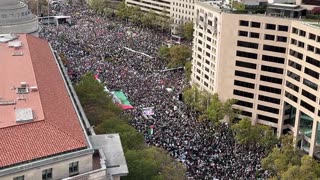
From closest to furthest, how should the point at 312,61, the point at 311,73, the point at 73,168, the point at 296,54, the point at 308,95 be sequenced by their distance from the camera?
the point at 73,168 < the point at 312,61 < the point at 311,73 < the point at 308,95 < the point at 296,54

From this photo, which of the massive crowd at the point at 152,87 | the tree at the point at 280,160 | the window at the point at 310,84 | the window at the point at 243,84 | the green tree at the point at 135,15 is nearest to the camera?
the tree at the point at 280,160

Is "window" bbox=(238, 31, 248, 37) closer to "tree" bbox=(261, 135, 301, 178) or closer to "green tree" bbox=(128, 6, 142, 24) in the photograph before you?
"tree" bbox=(261, 135, 301, 178)

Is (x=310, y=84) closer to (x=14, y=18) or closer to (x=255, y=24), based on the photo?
(x=255, y=24)

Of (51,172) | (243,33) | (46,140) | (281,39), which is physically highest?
(243,33)

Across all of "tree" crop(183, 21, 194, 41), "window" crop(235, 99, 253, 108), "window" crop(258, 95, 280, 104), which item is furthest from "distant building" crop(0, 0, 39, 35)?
"tree" crop(183, 21, 194, 41)

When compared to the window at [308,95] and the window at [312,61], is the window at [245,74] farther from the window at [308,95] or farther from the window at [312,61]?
the window at [312,61]

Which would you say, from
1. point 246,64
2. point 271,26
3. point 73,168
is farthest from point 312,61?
point 73,168

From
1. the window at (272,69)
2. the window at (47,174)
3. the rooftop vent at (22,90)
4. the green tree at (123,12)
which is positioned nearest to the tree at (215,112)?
the window at (272,69)
